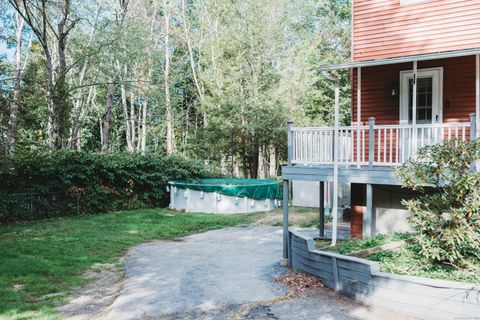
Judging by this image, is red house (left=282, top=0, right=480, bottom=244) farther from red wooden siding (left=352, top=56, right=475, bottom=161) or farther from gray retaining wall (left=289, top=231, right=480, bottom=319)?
gray retaining wall (left=289, top=231, right=480, bottom=319)

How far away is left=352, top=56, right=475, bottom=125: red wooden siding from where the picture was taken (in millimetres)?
9758

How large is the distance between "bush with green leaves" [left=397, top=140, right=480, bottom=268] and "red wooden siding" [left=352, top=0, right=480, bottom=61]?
419 cm

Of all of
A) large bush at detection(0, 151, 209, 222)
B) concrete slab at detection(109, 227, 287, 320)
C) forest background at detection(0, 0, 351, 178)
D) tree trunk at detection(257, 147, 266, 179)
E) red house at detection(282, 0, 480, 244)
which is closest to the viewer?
concrete slab at detection(109, 227, 287, 320)

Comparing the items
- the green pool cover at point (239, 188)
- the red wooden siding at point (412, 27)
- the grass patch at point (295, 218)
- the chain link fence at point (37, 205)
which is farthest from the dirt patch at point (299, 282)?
the chain link fence at point (37, 205)

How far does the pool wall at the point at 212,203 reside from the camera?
1866 cm

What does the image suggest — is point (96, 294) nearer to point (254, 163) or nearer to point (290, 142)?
point (290, 142)

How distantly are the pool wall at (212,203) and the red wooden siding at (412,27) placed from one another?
938cm

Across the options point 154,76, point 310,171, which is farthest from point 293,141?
point 154,76

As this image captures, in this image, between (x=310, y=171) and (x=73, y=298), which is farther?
(x=310, y=171)

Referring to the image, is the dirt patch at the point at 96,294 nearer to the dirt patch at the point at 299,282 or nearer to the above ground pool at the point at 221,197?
the dirt patch at the point at 299,282

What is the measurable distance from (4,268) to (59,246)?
2.58 m

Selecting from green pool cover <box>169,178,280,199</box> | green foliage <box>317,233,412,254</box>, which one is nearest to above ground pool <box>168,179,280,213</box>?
green pool cover <box>169,178,280,199</box>

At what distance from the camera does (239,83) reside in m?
25.0

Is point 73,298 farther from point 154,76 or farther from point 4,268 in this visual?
point 154,76
